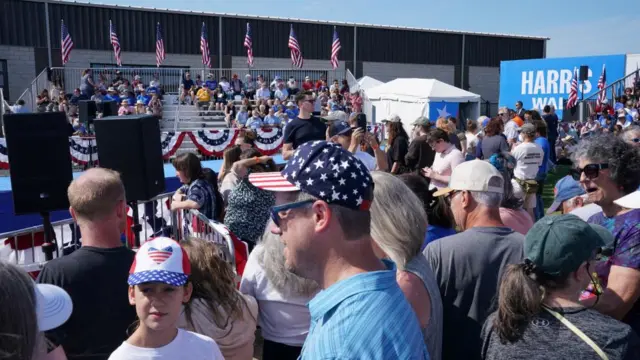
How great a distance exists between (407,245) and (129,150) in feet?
14.3

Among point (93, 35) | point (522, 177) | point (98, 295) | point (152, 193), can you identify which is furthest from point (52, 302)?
point (93, 35)

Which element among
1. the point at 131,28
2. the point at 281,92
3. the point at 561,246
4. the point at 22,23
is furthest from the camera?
the point at 131,28

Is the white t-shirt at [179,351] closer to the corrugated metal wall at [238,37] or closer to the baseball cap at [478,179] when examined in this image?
the baseball cap at [478,179]

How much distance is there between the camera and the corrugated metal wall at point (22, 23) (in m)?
28.5

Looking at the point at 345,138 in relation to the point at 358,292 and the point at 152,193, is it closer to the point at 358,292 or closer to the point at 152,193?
the point at 152,193

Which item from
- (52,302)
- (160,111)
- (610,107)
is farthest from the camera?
(160,111)

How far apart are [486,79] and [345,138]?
40537 mm

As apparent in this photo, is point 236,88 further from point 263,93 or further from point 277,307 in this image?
point 277,307

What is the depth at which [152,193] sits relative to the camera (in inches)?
249

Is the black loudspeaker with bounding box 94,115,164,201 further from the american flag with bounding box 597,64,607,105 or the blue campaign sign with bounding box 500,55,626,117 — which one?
the blue campaign sign with bounding box 500,55,626,117

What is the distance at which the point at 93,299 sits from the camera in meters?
2.75

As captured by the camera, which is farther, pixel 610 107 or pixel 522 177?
pixel 610 107

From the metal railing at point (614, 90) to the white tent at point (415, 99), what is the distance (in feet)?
16.5

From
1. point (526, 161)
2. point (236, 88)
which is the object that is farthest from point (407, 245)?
point (236, 88)
